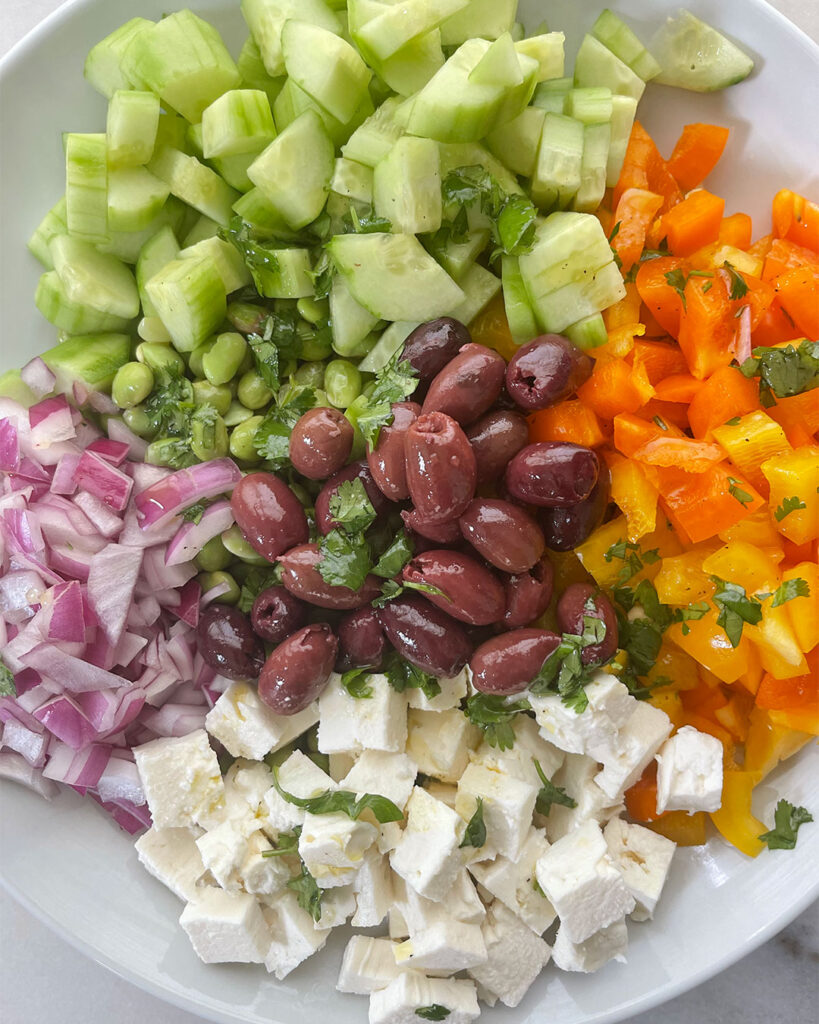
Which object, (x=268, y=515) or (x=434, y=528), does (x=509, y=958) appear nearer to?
(x=434, y=528)

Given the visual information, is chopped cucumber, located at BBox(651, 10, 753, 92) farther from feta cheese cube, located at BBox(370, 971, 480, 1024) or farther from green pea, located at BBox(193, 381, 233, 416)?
feta cheese cube, located at BBox(370, 971, 480, 1024)

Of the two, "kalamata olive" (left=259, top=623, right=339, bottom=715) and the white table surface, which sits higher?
"kalamata olive" (left=259, top=623, right=339, bottom=715)

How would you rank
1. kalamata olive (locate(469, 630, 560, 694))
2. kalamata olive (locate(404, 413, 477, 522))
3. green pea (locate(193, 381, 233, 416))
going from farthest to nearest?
green pea (locate(193, 381, 233, 416)) < kalamata olive (locate(469, 630, 560, 694)) < kalamata olive (locate(404, 413, 477, 522))

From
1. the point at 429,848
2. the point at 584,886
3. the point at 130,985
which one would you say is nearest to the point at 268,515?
the point at 429,848

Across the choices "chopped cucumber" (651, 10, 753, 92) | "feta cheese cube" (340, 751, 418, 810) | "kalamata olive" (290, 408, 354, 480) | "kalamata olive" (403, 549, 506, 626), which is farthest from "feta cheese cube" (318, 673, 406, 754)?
"chopped cucumber" (651, 10, 753, 92)

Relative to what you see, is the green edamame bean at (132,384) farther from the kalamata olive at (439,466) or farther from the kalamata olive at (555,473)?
the kalamata olive at (555,473)

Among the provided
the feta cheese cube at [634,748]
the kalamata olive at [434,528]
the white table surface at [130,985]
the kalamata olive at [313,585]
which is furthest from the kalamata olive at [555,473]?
the white table surface at [130,985]
